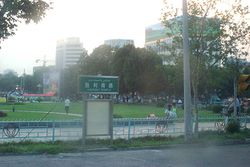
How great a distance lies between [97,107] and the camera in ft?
61.3

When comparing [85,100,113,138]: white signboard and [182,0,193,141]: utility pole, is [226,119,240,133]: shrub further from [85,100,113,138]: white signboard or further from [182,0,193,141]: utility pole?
[85,100,113,138]: white signboard

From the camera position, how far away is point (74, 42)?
2239 inches

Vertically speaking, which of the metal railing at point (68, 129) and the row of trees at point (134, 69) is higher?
the row of trees at point (134, 69)

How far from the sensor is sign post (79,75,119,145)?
18.3 meters

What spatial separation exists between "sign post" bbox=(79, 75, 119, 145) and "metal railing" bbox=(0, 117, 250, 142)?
1313 millimetres

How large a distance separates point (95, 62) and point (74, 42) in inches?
1192

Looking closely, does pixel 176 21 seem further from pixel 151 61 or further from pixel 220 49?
pixel 151 61

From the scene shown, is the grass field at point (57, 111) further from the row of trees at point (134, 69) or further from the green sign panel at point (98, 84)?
the green sign panel at point (98, 84)

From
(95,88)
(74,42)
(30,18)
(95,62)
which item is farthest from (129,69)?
(30,18)

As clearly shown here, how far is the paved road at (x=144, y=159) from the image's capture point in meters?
14.0

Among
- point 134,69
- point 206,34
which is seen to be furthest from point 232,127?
point 134,69

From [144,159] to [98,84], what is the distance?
4.44m

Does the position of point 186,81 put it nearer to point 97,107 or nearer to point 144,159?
point 97,107

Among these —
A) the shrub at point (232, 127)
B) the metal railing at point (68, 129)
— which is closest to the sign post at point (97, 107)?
the metal railing at point (68, 129)
